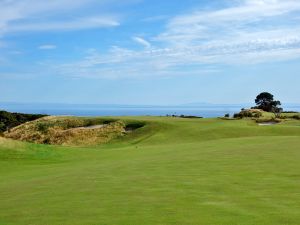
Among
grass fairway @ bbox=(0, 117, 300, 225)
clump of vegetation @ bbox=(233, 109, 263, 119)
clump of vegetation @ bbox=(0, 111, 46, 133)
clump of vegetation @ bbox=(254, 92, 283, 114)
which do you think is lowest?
grass fairway @ bbox=(0, 117, 300, 225)

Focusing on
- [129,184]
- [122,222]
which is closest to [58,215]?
[122,222]

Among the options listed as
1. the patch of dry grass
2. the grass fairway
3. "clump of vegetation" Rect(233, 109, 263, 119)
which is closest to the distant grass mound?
the patch of dry grass

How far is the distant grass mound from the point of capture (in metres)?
50.1

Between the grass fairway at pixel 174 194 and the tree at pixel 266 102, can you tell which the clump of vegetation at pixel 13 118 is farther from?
the grass fairway at pixel 174 194

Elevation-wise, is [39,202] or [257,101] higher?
[257,101]

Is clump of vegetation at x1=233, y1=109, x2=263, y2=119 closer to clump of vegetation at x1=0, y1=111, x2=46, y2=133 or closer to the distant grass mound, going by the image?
the distant grass mound

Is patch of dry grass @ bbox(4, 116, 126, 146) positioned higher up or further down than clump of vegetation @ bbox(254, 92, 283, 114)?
further down

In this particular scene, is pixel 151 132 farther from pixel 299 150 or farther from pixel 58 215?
pixel 58 215

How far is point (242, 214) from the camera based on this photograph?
9133 millimetres

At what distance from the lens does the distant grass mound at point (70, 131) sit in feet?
164

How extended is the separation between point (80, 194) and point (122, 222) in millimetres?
3388

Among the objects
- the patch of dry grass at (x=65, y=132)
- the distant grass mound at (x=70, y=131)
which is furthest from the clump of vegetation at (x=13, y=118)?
the patch of dry grass at (x=65, y=132)

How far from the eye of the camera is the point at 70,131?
2093 inches

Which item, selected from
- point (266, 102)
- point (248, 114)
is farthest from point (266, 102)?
point (248, 114)
